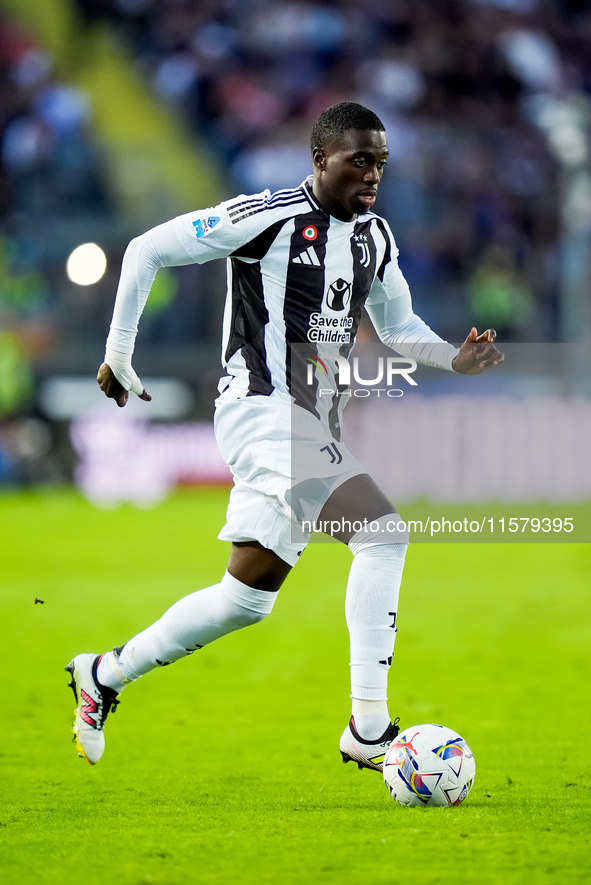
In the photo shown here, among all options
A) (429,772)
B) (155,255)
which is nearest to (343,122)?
(155,255)

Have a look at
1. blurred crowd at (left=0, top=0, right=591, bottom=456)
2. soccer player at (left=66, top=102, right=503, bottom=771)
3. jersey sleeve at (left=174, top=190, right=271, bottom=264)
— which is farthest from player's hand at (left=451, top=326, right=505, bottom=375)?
blurred crowd at (left=0, top=0, right=591, bottom=456)

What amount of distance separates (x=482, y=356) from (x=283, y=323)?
675 mm

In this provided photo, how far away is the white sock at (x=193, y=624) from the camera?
3.88m

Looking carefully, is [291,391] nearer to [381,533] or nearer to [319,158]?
[381,533]

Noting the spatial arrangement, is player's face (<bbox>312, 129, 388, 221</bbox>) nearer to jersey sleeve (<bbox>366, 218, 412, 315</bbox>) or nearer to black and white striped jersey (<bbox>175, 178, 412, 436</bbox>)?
black and white striped jersey (<bbox>175, 178, 412, 436</bbox>)

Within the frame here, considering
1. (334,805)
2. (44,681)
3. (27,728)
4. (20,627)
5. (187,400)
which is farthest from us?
(187,400)

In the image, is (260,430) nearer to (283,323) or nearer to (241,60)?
(283,323)

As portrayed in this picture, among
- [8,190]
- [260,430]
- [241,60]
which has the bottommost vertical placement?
[260,430]

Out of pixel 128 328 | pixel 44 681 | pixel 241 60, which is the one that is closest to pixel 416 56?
pixel 241 60

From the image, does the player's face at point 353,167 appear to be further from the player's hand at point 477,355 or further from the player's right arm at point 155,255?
the player's hand at point 477,355

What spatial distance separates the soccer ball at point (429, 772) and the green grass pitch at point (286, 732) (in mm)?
60

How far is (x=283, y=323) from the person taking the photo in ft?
12.9

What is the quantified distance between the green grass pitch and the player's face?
194 centimetres

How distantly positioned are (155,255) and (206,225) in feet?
0.65
